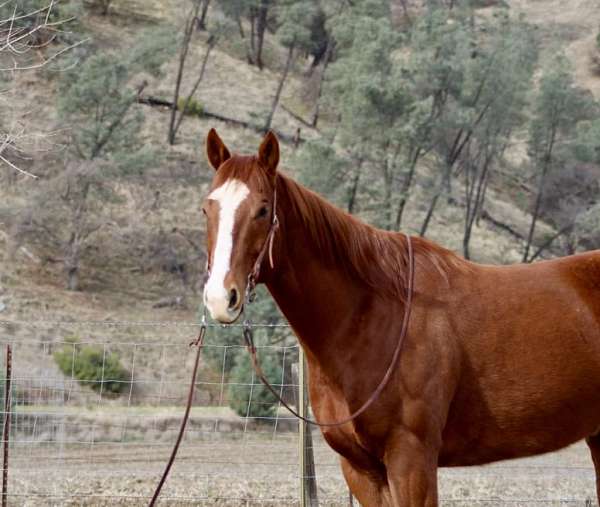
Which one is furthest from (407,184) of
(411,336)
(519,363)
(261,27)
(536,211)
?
(411,336)

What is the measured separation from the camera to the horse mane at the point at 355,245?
4.34 m

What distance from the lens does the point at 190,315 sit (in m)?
26.8

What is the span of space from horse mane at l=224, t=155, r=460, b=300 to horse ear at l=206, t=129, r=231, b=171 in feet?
0.48

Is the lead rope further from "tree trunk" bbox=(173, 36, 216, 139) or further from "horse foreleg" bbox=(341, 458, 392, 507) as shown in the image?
"tree trunk" bbox=(173, 36, 216, 139)

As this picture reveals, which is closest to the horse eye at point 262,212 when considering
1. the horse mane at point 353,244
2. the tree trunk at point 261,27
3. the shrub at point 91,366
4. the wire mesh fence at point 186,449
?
the horse mane at point 353,244

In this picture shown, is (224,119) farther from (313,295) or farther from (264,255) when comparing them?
(264,255)

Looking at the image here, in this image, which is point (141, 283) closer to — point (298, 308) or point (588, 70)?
point (298, 308)

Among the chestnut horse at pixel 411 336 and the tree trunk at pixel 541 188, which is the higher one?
the tree trunk at pixel 541 188

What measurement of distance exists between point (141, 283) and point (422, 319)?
25049 mm

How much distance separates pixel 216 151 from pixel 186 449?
8958mm

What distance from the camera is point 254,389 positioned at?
1346 cm

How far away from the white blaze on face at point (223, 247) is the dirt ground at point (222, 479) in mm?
4180

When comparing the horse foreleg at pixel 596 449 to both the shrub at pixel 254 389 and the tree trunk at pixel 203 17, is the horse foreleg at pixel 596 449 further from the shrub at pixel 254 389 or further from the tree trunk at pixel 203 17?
the tree trunk at pixel 203 17

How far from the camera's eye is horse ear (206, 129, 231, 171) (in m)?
4.27
